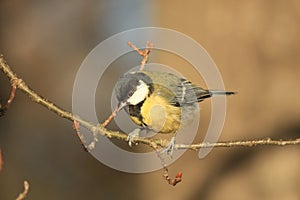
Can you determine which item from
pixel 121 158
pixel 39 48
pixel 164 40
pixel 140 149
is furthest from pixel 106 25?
pixel 164 40

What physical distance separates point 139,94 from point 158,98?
141mm

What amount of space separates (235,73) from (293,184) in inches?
18.0

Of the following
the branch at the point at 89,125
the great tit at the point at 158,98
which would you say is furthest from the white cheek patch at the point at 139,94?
the branch at the point at 89,125

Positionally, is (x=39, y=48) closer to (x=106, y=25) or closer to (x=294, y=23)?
(x=106, y=25)

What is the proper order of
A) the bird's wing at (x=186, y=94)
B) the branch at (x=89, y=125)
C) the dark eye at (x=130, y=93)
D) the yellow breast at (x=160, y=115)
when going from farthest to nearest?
the bird's wing at (x=186, y=94)
the yellow breast at (x=160, y=115)
the dark eye at (x=130, y=93)
the branch at (x=89, y=125)

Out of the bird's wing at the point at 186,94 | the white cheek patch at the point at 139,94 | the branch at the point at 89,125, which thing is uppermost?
the bird's wing at the point at 186,94

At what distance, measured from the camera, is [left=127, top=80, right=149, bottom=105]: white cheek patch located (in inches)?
42.8

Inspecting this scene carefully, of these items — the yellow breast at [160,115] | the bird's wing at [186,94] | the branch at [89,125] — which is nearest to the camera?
the branch at [89,125]

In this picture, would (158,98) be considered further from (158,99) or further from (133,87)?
(133,87)

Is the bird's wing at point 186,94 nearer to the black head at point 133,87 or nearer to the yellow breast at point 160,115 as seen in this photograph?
the yellow breast at point 160,115

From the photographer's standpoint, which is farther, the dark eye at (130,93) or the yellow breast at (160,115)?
the yellow breast at (160,115)

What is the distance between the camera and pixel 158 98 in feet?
4.16

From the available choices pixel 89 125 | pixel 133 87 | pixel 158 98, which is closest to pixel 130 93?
pixel 133 87

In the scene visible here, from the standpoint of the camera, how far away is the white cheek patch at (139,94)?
1.09m
